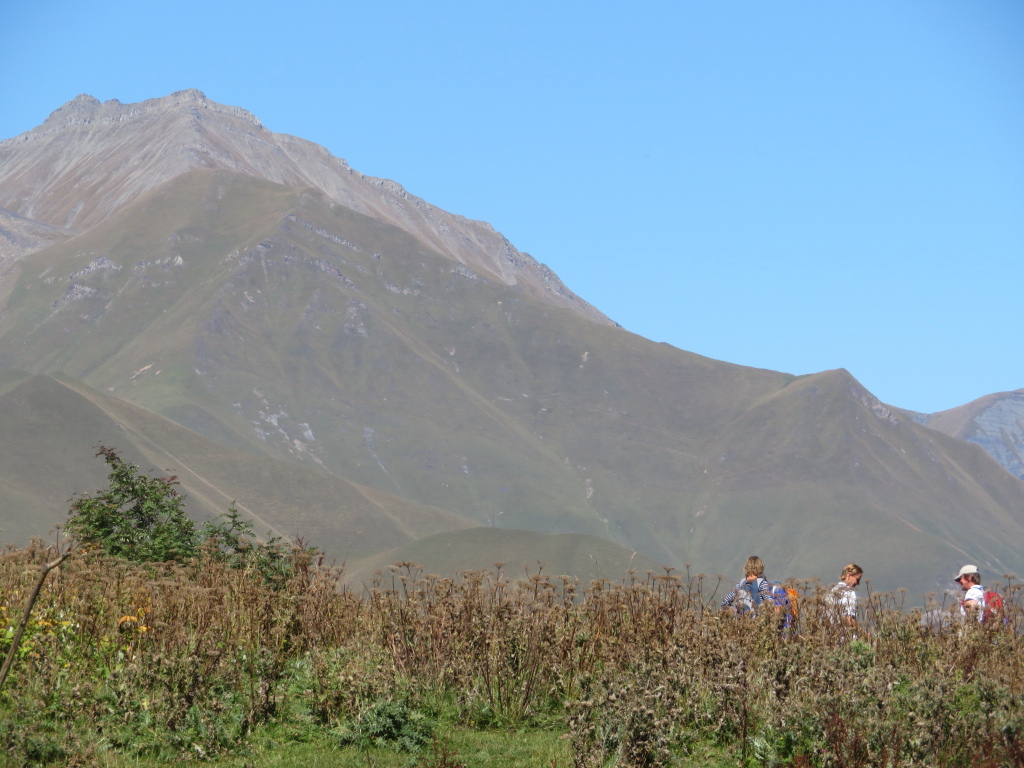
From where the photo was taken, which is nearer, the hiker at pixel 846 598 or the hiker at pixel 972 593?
the hiker at pixel 846 598

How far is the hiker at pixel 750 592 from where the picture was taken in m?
9.73

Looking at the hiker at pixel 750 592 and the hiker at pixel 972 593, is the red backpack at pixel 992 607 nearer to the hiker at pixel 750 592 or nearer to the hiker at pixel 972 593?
the hiker at pixel 972 593

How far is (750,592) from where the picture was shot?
10180 mm

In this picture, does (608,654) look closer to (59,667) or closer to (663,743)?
(663,743)

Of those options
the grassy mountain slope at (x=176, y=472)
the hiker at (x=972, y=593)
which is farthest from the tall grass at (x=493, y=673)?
the grassy mountain slope at (x=176, y=472)

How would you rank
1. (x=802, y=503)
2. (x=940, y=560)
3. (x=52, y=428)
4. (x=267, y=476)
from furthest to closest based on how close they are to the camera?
1. (x=802, y=503)
2. (x=940, y=560)
3. (x=267, y=476)
4. (x=52, y=428)

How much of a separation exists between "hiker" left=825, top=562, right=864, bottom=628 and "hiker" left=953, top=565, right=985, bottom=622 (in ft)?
2.84

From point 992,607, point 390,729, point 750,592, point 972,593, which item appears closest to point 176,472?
point 750,592

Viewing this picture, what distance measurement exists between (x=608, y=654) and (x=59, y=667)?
3712 millimetres

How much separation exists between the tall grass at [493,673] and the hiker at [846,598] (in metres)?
0.14

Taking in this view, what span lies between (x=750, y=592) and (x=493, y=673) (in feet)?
10.2

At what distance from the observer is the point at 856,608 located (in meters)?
9.18

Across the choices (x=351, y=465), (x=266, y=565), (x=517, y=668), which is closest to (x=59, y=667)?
(x=517, y=668)

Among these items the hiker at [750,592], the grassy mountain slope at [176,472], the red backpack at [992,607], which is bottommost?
the grassy mountain slope at [176,472]
